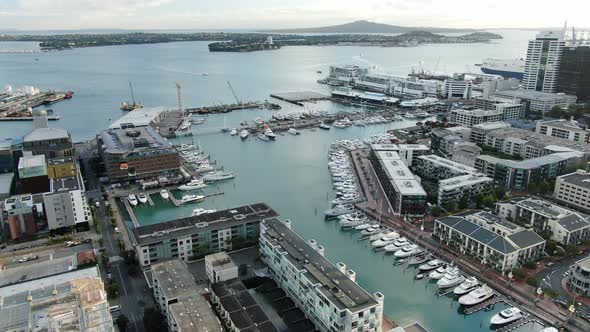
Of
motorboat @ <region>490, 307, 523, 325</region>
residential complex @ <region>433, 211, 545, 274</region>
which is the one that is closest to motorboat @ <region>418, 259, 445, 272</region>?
residential complex @ <region>433, 211, 545, 274</region>

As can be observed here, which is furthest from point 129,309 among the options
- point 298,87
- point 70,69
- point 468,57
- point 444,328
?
point 468,57

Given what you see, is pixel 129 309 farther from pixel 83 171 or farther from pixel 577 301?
pixel 83 171

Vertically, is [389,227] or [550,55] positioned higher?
[550,55]

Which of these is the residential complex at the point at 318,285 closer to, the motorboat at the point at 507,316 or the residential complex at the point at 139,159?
the motorboat at the point at 507,316

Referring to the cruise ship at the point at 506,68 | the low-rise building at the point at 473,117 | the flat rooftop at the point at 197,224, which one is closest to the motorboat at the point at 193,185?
the flat rooftop at the point at 197,224

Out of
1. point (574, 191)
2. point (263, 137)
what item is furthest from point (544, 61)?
point (263, 137)

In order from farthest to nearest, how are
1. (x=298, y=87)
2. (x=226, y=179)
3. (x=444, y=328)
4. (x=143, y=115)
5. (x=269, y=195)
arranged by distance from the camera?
(x=298, y=87), (x=143, y=115), (x=226, y=179), (x=269, y=195), (x=444, y=328)

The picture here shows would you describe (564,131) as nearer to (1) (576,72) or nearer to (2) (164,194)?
(1) (576,72)
